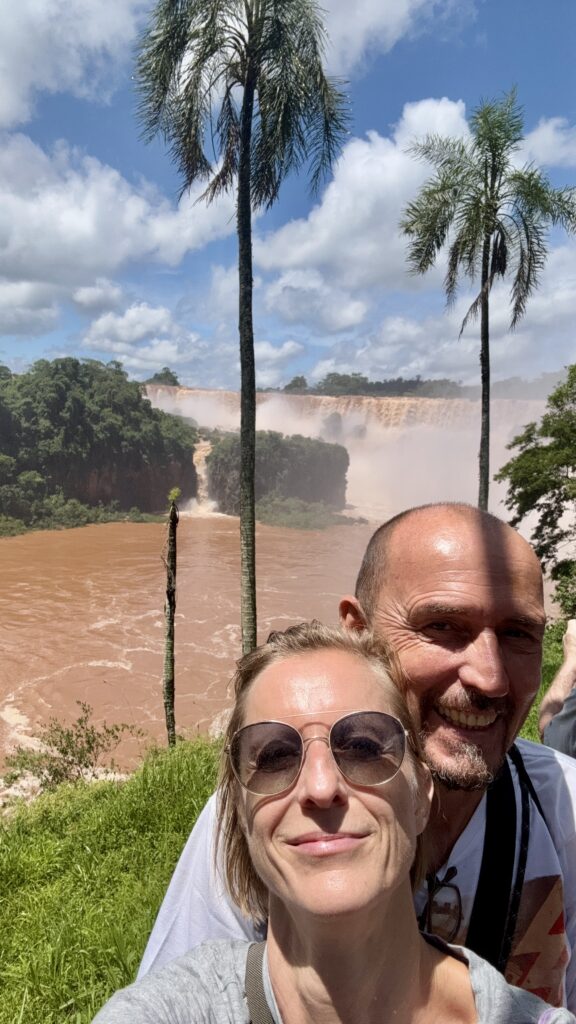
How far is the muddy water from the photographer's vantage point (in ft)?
47.7

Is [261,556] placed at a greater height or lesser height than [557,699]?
lesser

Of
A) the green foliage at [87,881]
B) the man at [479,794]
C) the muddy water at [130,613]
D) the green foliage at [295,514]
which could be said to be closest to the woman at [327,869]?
the man at [479,794]

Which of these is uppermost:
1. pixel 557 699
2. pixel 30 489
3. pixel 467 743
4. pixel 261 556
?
pixel 467 743

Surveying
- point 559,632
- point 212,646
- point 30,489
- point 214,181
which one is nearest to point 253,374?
point 214,181

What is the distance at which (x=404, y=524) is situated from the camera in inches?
50.9

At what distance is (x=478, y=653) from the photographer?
112 centimetres

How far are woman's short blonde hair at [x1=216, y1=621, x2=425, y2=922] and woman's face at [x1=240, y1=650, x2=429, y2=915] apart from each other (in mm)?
20

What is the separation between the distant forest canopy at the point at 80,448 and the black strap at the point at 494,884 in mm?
38400

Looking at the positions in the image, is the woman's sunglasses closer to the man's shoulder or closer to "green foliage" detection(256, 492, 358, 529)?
the man's shoulder

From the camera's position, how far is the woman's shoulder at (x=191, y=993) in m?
0.85

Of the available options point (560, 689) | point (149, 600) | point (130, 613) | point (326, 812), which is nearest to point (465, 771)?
point (326, 812)

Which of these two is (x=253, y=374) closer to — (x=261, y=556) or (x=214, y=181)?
(x=214, y=181)

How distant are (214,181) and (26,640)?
15.1 m

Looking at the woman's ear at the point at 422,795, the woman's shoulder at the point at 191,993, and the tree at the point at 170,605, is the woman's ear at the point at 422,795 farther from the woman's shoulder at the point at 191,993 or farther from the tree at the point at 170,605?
the tree at the point at 170,605
